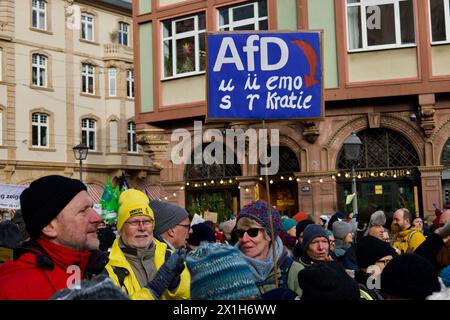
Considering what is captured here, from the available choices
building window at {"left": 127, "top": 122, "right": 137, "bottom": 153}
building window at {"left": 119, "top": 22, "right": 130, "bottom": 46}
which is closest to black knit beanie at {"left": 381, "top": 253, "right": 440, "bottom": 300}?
building window at {"left": 127, "top": 122, "right": 137, "bottom": 153}

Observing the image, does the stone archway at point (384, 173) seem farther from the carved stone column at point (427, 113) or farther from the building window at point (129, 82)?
the building window at point (129, 82)

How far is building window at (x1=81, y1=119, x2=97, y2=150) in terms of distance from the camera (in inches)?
1529

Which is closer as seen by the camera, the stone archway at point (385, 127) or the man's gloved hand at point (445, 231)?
the man's gloved hand at point (445, 231)

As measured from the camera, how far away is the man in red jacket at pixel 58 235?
2.86 m

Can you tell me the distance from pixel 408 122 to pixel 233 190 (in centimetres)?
532

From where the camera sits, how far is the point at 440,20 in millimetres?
16281

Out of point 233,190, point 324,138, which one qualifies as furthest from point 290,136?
point 233,190

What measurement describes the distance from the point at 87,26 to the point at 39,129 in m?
7.22

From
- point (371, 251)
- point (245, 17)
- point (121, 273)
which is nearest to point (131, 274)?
point (121, 273)

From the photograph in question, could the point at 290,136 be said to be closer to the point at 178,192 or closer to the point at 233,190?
the point at 233,190

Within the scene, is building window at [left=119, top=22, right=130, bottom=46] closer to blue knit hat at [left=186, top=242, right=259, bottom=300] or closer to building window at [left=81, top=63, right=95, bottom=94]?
building window at [left=81, top=63, right=95, bottom=94]

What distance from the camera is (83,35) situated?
129 feet

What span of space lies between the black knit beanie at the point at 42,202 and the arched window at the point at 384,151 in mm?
14629

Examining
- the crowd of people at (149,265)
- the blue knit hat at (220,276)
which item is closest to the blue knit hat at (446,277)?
the crowd of people at (149,265)
